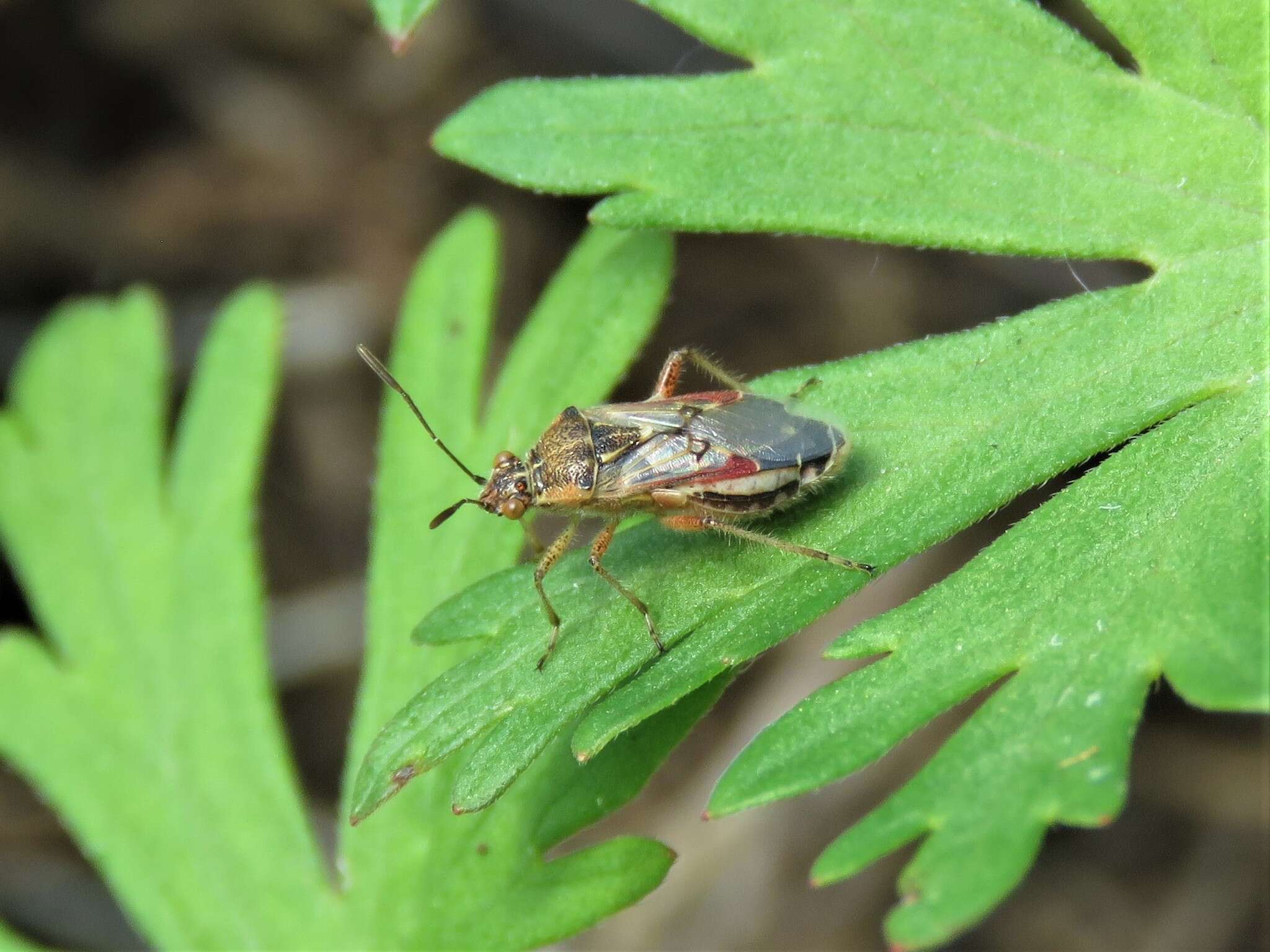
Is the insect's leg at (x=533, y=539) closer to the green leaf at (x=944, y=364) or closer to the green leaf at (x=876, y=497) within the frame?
the green leaf at (x=944, y=364)

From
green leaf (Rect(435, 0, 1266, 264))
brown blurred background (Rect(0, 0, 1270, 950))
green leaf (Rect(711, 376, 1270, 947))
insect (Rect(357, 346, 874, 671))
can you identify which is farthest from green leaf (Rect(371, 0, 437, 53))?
brown blurred background (Rect(0, 0, 1270, 950))

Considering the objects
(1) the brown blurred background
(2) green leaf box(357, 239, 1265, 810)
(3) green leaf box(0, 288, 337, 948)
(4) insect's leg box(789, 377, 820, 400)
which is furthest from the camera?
(1) the brown blurred background

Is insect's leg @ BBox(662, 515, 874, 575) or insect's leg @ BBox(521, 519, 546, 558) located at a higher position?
insect's leg @ BBox(662, 515, 874, 575)

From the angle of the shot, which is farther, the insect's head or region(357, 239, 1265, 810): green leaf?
the insect's head

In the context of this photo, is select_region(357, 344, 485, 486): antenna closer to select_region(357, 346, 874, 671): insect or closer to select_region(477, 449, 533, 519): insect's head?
select_region(357, 346, 874, 671): insect

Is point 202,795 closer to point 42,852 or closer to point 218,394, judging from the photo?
point 218,394

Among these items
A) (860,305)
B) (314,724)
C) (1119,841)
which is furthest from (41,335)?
(1119,841)
